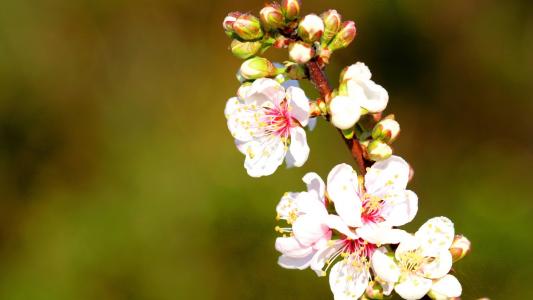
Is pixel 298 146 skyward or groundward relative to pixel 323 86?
groundward

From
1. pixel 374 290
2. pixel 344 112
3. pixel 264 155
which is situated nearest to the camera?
pixel 344 112

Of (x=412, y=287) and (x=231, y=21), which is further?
(x=231, y=21)

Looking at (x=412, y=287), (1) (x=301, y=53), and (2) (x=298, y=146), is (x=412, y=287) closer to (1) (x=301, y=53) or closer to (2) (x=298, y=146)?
(2) (x=298, y=146)

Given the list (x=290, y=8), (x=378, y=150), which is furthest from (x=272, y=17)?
(x=378, y=150)

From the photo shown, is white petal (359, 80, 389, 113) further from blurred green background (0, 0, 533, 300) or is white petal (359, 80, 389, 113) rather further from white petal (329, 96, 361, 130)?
blurred green background (0, 0, 533, 300)

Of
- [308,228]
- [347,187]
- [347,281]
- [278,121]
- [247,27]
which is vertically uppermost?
[247,27]

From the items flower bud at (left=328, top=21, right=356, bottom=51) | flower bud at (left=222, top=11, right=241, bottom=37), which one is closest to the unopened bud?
flower bud at (left=328, top=21, right=356, bottom=51)
